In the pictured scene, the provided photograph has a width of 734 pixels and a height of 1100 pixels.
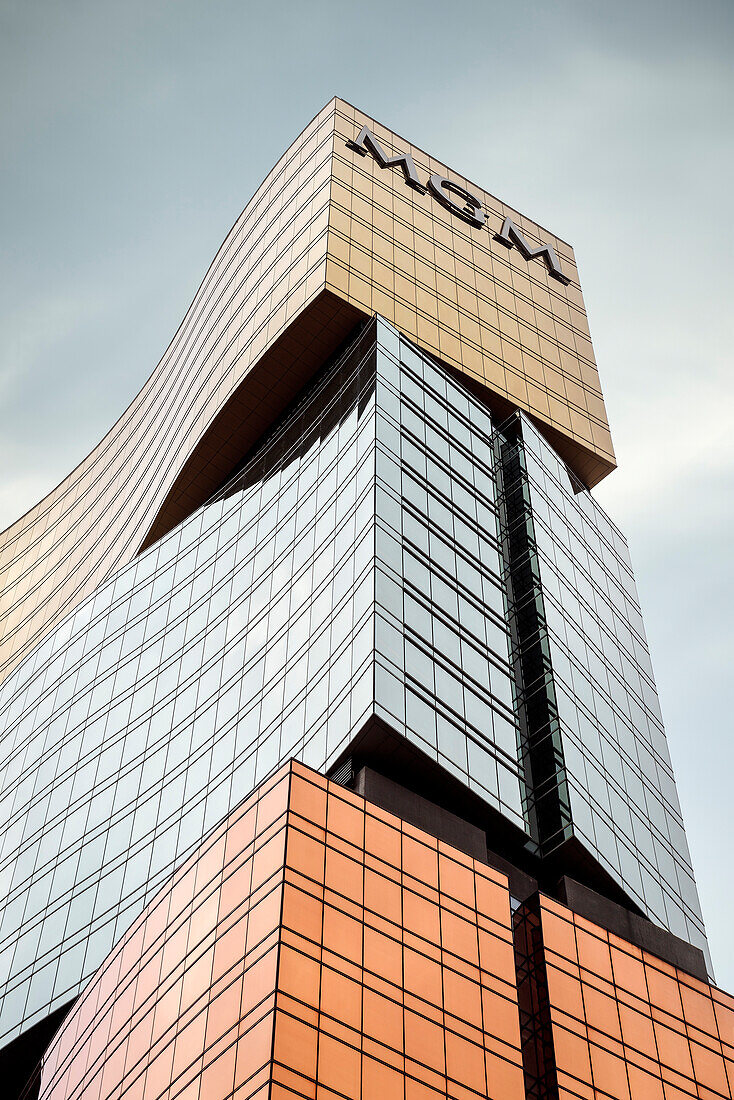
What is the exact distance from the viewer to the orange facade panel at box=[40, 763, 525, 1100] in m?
36.6

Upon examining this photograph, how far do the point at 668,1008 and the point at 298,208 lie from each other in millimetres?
50299

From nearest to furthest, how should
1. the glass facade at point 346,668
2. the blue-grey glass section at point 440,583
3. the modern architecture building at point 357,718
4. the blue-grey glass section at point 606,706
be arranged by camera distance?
the modern architecture building at point 357,718 → the blue-grey glass section at point 440,583 → the glass facade at point 346,668 → the blue-grey glass section at point 606,706

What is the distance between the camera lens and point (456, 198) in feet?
278

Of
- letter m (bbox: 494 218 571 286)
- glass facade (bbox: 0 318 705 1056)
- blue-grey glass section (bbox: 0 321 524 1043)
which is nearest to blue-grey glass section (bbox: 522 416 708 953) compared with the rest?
glass facade (bbox: 0 318 705 1056)

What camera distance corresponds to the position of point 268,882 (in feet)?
132

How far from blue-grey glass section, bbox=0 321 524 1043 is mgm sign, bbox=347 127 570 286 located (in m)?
17.9

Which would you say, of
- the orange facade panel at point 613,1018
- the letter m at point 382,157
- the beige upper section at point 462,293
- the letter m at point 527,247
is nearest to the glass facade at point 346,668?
the beige upper section at point 462,293

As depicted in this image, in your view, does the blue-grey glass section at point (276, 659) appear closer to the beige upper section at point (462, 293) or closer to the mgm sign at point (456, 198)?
the beige upper section at point (462, 293)

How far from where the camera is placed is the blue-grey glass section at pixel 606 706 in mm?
55625

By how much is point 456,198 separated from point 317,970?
59.3 m

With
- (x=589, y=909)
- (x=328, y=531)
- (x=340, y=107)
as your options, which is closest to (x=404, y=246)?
(x=340, y=107)

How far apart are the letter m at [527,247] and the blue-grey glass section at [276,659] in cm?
1945

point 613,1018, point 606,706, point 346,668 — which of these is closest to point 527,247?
point 606,706

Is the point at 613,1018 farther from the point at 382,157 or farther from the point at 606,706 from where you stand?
the point at 382,157
